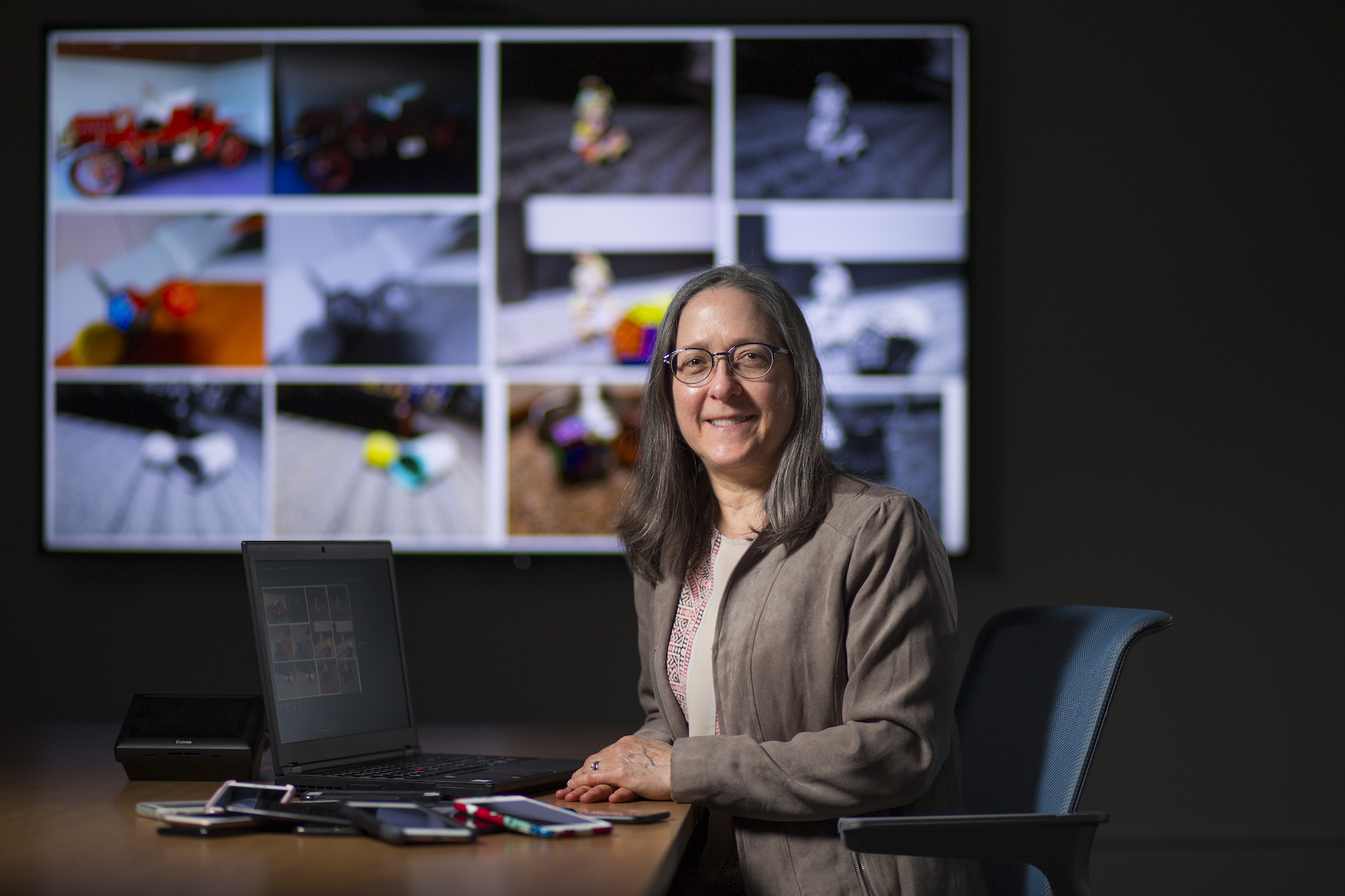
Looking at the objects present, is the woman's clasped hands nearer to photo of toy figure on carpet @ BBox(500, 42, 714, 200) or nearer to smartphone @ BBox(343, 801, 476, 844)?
smartphone @ BBox(343, 801, 476, 844)

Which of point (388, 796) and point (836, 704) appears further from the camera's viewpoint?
point (836, 704)

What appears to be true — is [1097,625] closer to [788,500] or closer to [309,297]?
[788,500]

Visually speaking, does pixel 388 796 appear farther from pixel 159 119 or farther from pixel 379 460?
pixel 159 119

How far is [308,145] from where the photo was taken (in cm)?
314

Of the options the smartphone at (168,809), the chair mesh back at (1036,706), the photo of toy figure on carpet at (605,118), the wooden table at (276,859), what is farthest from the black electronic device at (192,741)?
the photo of toy figure on carpet at (605,118)

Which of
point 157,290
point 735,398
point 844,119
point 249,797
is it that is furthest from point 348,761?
point 844,119

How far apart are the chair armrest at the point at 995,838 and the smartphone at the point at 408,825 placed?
413 millimetres

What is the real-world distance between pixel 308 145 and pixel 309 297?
42 cm

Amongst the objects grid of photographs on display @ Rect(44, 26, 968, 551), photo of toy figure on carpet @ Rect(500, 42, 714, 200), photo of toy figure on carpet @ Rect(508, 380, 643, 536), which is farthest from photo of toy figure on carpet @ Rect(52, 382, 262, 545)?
photo of toy figure on carpet @ Rect(500, 42, 714, 200)

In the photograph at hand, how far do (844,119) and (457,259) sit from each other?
1122mm

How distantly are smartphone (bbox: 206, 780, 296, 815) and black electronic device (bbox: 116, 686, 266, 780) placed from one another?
272 mm

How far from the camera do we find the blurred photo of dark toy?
312cm

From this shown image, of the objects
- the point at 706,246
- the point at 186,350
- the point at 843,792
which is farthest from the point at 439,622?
the point at 843,792

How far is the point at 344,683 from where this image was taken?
164cm
